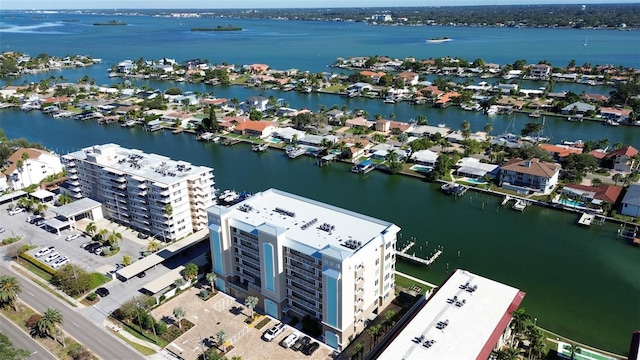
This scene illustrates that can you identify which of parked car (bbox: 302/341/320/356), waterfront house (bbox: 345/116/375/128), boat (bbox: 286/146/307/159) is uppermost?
waterfront house (bbox: 345/116/375/128)

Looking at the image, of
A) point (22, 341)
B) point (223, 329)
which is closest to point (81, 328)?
point (22, 341)

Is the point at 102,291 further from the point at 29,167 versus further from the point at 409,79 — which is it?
the point at 409,79

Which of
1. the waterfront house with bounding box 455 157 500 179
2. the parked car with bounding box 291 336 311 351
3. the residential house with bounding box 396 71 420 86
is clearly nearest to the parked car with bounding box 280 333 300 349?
the parked car with bounding box 291 336 311 351

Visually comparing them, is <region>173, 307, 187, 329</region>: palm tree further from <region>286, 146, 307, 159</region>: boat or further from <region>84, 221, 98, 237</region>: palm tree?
<region>286, 146, 307, 159</region>: boat

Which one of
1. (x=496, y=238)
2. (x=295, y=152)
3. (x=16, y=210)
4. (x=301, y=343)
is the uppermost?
(x=295, y=152)

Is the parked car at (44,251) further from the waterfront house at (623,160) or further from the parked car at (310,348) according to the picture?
the waterfront house at (623,160)

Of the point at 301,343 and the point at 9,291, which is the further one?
the point at 9,291

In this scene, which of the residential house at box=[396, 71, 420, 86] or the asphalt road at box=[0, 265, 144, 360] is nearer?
the asphalt road at box=[0, 265, 144, 360]
